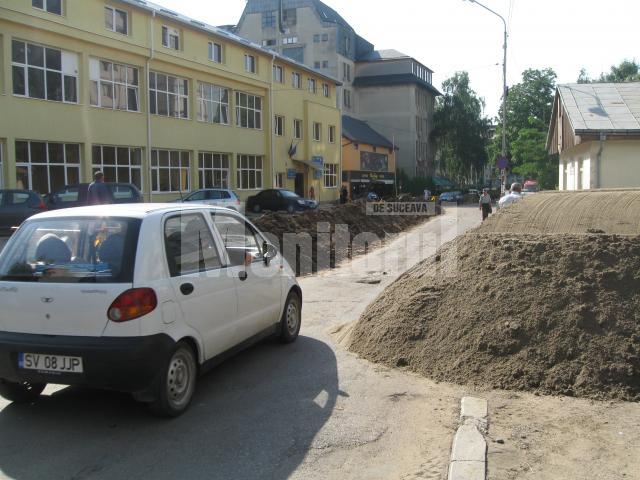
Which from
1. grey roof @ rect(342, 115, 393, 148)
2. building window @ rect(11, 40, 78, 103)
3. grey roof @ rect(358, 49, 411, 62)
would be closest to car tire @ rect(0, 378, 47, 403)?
building window @ rect(11, 40, 78, 103)

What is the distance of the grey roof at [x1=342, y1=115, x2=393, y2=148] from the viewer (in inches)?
2292

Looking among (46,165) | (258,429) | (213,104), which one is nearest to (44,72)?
(46,165)

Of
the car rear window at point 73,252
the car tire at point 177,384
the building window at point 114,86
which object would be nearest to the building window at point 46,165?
the building window at point 114,86

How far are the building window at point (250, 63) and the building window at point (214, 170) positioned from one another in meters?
5.88

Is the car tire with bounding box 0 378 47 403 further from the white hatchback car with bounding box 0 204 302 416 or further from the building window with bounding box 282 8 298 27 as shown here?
the building window with bounding box 282 8 298 27

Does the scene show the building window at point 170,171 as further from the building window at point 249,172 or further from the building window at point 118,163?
the building window at point 249,172

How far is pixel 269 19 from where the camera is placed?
64.5 meters

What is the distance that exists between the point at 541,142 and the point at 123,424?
4212 cm

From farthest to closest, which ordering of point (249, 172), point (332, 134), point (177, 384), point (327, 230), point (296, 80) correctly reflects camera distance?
1. point (332, 134)
2. point (296, 80)
3. point (249, 172)
4. point (327, 230)
5. point (177, 384)

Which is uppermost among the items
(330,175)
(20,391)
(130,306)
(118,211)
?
(330,175)

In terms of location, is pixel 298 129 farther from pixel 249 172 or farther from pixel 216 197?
pixel 216 197

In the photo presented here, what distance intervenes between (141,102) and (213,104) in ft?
21.5

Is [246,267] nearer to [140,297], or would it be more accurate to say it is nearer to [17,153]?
[140,297]

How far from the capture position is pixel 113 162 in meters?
28.5
